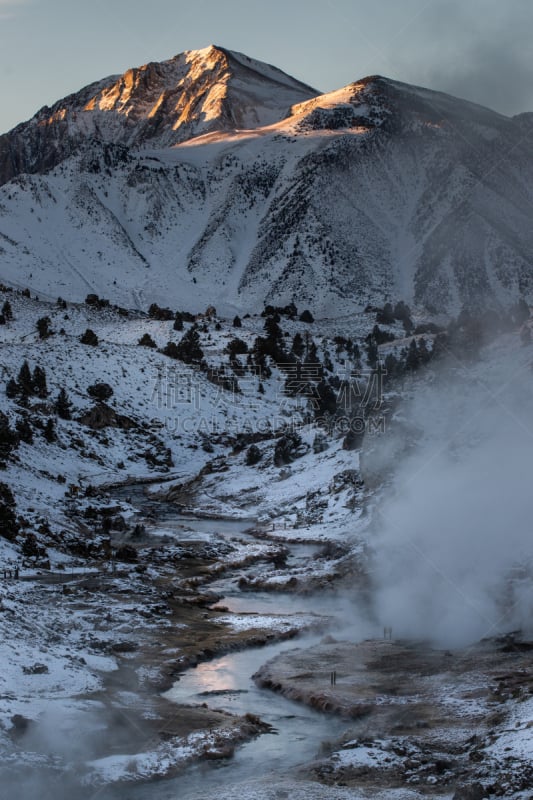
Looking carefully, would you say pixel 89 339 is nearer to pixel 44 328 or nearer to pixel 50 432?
pixel 44 328

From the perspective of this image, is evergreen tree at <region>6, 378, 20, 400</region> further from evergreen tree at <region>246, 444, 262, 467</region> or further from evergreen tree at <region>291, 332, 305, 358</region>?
evergreen tree at <region>291, 332, 305, 358</region>

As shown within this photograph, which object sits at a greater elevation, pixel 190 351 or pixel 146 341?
pixel 146 341

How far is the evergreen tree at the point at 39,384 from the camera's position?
264ft

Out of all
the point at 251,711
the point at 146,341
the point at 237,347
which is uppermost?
the point at 237,347

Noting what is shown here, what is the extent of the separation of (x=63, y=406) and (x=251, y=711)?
57.3 meters

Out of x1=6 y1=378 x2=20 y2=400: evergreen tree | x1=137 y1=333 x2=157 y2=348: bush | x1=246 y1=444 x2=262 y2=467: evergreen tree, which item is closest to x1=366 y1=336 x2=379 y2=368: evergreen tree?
x1=137 y1=333 x2=157 y2=348: bush

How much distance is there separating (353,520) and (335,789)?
33360 mm

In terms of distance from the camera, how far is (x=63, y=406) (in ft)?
263

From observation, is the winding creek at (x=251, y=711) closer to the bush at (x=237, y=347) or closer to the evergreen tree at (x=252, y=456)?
the evergreen tree at (x=252, y=456)

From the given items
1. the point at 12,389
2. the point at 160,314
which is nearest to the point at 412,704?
the point at 12,389

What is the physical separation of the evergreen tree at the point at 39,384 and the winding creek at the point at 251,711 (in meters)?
42.5

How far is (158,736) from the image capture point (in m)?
23.3

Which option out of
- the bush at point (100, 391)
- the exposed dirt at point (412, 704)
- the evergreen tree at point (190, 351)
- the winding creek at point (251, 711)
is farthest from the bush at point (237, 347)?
the exposed dirt at point (412, 704)

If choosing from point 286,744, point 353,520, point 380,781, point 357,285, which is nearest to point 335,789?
point 380,781
